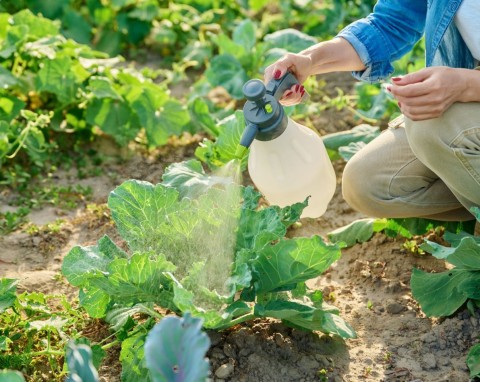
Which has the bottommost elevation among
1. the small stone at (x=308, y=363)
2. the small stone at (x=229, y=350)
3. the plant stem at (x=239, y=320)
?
the small stone at (x=308, y=363)

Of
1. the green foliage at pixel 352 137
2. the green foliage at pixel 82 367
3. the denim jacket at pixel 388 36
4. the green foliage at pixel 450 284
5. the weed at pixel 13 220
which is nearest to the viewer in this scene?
the green foliage at pixel 82 367

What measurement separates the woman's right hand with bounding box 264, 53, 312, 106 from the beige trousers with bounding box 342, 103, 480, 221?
0.37 metres

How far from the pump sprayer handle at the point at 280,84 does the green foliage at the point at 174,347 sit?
969 millimetres

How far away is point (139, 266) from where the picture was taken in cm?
238

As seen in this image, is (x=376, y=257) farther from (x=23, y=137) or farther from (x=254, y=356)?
(x=23, y=137)

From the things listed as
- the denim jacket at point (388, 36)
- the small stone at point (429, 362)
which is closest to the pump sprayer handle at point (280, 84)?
the denim jacket at point (388, 36)

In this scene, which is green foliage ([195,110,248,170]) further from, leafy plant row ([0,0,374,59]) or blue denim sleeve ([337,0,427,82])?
leafy plant row ([0,0,374,59])

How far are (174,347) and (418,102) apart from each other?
1.07 metres

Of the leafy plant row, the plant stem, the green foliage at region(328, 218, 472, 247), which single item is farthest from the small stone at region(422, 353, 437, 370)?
the leafy plant row

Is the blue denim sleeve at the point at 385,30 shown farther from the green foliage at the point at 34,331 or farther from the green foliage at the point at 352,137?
the green foliage at the point at 34,331

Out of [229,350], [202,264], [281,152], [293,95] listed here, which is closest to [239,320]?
[229,350]

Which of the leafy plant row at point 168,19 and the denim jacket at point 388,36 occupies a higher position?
the denim jacket at point 388,36

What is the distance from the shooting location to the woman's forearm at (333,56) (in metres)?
2.83

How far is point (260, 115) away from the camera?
8.05 ft
